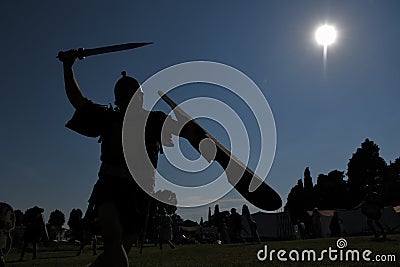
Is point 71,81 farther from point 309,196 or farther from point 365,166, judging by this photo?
point 309,196

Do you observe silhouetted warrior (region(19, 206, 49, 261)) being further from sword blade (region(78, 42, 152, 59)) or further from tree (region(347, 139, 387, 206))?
tree (region(347, 139, 387, 206))

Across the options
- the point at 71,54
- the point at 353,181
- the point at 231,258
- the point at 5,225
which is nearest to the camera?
the point at 71,54

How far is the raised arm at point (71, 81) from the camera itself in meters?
4.27

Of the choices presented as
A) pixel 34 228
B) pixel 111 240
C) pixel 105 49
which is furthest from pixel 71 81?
pixel 34 228

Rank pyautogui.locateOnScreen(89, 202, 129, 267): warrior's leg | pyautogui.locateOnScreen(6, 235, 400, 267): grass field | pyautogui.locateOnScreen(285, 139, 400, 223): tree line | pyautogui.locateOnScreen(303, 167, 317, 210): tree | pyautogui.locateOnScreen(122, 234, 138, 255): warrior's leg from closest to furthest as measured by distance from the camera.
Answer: pyautogui.locateOnScreen(89, 202, 129, 267): warrior's leg → pyautogui.locateOnScreen(122, 234, 138, 255): warrior's leg → pyautogui.locateOnScreen(6, 235, 400, 267): grass field → pyautogui.locateOnScreen(285, 139, 400, 223): tree line → pyautogui.locateOnScreen(303, 167, 317, 210): tree

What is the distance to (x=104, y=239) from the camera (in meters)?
3.83

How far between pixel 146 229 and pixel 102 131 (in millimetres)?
1105

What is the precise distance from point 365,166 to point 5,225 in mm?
101986

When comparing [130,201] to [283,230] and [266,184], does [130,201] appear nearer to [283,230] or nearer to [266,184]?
[266,184]

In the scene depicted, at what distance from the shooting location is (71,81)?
4.33 meters

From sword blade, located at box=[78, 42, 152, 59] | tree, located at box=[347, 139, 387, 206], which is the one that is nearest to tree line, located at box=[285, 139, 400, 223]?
tree, located at box=[347, 139, 387, 206]

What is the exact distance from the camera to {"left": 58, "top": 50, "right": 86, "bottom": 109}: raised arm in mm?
4267

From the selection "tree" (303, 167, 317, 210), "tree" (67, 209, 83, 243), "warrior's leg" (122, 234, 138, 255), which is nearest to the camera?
"warrior's leg" (122, 234, 138, 255)

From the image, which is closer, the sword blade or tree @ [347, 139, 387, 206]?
the sword blade
